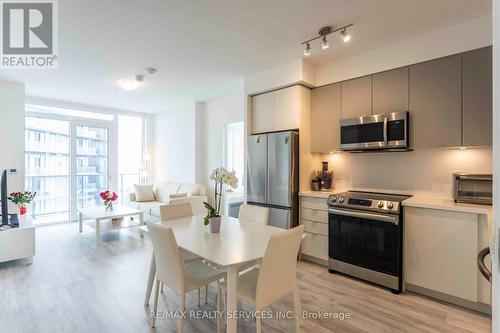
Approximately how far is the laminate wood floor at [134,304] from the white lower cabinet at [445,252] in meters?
0.18

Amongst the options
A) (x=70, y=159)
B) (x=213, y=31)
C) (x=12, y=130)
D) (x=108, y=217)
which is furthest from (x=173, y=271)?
(x=70, y=159)

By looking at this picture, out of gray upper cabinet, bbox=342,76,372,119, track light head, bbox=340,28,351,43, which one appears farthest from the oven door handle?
track light head, bbox=340,28,351,43

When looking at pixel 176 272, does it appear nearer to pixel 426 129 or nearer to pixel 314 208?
→ pixel 314 208

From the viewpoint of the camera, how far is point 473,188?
2416mm

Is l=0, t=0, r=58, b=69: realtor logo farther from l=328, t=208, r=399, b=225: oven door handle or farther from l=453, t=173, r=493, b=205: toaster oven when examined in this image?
l=453, t=173, r=493, b=205: toaster oven

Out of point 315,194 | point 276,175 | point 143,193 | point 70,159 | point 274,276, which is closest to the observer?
point 274,276

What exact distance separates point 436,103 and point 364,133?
28.4 inches

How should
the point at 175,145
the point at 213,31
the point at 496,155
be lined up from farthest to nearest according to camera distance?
the point at 175,145 < the point at 213,31 < the point at 496,155

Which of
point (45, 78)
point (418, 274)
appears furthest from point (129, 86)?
point (418, 274)

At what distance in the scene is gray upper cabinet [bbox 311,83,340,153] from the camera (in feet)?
10.9

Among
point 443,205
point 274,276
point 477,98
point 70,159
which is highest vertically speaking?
point 477,98

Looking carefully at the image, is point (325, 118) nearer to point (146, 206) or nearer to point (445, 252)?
point (445, 252)

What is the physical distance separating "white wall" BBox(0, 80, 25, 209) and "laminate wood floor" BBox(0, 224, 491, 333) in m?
1.69

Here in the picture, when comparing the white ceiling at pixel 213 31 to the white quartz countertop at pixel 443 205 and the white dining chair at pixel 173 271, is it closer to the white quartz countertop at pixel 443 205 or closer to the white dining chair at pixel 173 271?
the white quartz countertop at pixel 443 205
